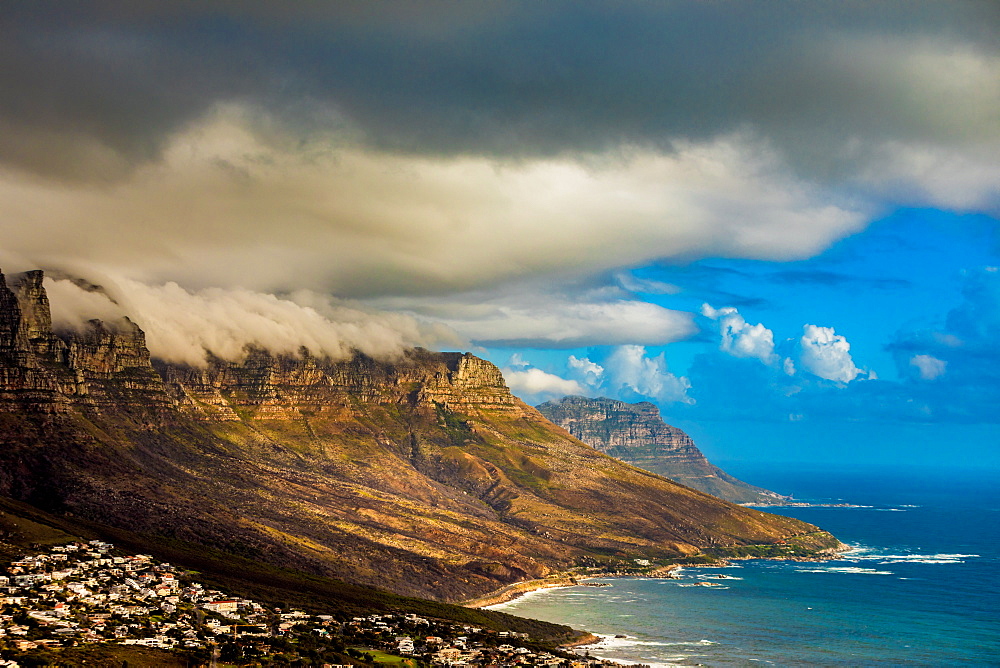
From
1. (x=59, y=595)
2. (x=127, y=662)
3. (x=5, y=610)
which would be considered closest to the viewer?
(x=127, y=662)

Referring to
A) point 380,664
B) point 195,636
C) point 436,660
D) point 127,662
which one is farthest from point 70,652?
point 436,660

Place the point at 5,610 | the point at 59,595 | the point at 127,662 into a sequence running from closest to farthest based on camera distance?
the point at 127,662 → the point at 5,610 → the point at 59,595

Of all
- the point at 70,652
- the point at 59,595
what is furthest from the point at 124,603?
the point at 70,652

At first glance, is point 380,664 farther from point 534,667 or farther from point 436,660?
point 534,667

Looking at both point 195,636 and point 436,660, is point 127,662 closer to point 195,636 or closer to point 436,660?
point 195,636

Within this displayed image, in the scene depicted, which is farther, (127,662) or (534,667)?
(534,667)

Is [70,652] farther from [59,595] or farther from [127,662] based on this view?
[59,595]

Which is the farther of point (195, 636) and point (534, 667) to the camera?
point (534, 667)

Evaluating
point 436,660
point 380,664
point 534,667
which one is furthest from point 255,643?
point 534,667
